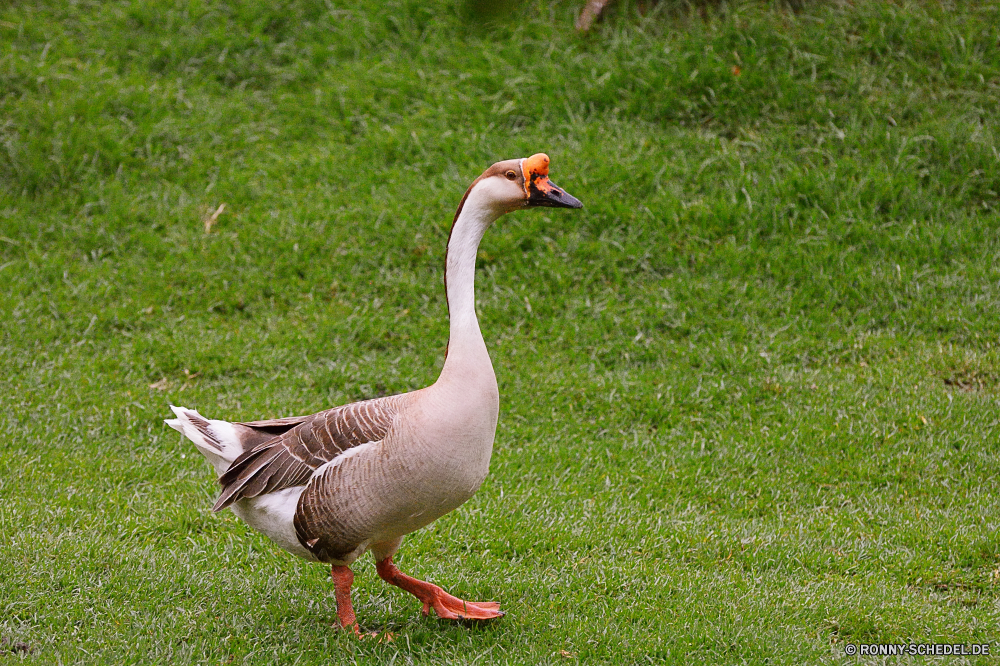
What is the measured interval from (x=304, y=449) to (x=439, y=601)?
34.1 inches

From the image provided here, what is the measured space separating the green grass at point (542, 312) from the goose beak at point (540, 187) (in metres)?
1.79

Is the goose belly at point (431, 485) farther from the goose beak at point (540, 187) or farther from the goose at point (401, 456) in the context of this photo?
the goose beak at point (540, 187)

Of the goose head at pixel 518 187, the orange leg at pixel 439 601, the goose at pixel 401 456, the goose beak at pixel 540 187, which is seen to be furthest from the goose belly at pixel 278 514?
the goose beak at pixel 540 187

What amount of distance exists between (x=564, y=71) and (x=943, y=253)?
3568 mm

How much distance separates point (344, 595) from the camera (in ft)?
12.8

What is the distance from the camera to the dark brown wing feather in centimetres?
380

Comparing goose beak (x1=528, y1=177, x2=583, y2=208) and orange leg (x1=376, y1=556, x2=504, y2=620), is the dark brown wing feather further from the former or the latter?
goose beak (x1=528, y1=177, x2=583, y2=208)

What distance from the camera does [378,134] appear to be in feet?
27.5

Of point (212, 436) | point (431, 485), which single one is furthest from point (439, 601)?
point (212, 436)

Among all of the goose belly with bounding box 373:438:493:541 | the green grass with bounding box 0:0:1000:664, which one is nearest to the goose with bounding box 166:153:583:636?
the goose belly with bounding box 373:438:493:541

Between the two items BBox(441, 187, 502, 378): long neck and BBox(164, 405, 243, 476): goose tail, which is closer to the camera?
BBox(441, 187, 502, 378): long neck

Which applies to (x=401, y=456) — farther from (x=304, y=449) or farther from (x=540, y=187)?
(x=540, y=187)

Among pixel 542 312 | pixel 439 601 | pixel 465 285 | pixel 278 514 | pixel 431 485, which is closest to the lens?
pixel 431 485

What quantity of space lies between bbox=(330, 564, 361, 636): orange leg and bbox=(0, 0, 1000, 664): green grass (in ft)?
0.57
